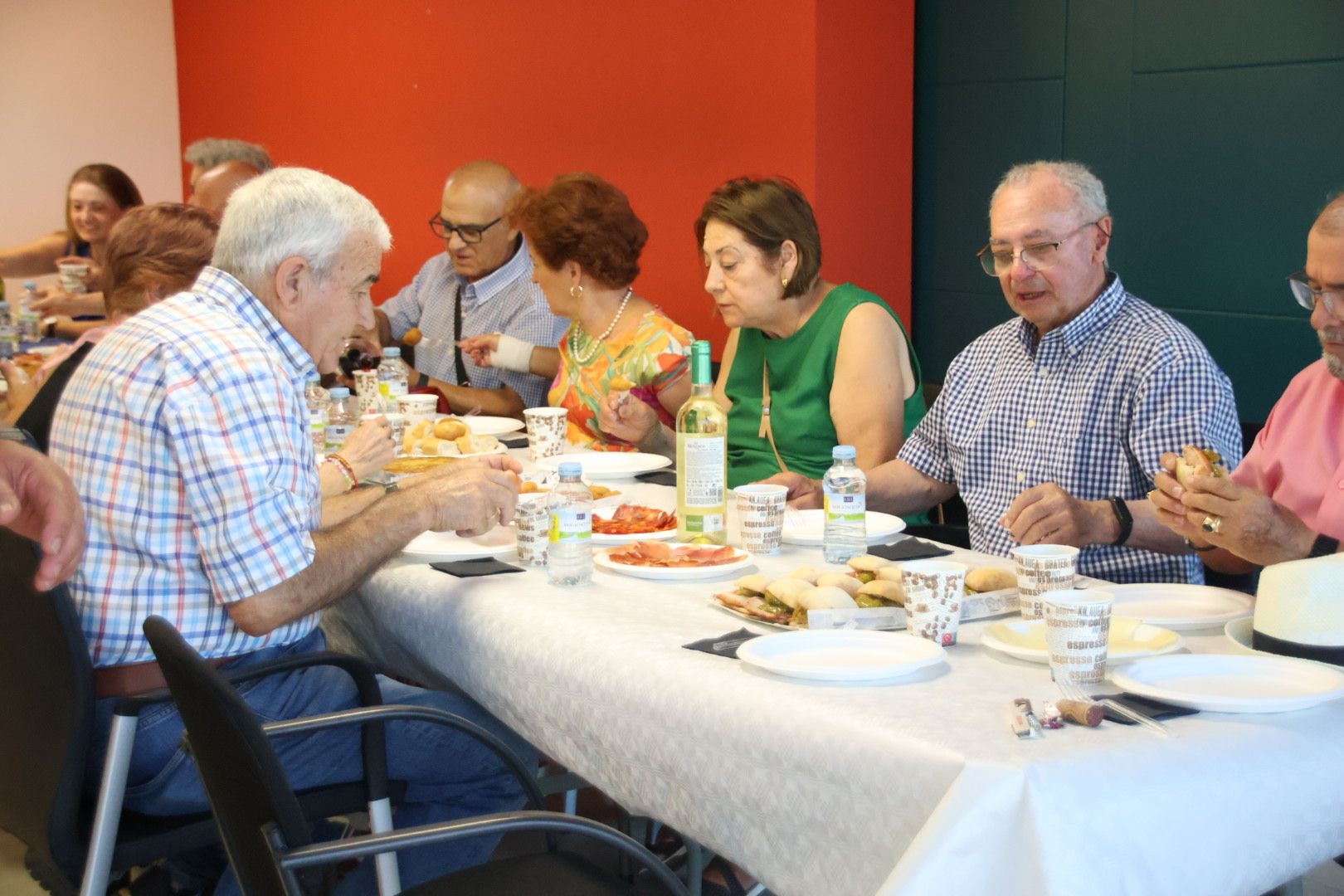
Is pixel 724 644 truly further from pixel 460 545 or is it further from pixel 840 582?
pixel 460 545

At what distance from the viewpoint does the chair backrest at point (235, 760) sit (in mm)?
1285

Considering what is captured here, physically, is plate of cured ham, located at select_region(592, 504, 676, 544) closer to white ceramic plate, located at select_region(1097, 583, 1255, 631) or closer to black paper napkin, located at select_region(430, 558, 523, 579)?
black paper napkin, located at select_region(430, 558, 523, 579)

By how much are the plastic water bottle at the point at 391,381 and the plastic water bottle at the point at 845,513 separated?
1.85 meters

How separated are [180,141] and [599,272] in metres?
5.61

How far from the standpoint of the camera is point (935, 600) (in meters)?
1.64

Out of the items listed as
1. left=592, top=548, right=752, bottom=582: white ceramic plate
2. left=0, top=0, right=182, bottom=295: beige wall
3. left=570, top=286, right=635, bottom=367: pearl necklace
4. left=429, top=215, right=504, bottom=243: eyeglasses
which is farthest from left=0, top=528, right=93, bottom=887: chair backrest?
left=0, top=0, right=182, bottom=295: beige wall

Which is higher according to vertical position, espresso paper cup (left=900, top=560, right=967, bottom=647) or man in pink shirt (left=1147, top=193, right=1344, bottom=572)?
man in pink shirt (left=1147, top=193, right=1344, bottom=572)

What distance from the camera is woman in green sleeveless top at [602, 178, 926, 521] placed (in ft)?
9.92

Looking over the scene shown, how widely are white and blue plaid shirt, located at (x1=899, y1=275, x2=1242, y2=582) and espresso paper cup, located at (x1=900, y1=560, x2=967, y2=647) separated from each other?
0.92 meters

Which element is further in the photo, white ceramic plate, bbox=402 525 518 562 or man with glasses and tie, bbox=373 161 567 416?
man with glasses and tie, bbox=373 161 567 416

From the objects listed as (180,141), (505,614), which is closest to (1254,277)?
(505,614)

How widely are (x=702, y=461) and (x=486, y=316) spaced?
255cm

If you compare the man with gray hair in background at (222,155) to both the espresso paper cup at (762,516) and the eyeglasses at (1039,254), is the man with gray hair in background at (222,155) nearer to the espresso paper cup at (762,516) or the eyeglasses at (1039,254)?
the eyeglasses at (1039,254)

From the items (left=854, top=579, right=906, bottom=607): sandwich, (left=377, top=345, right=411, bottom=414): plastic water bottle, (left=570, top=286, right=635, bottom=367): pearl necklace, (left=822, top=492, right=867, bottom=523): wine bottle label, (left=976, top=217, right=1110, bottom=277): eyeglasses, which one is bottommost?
(left=854, top=579, right=906, bottom=607): sandwich
